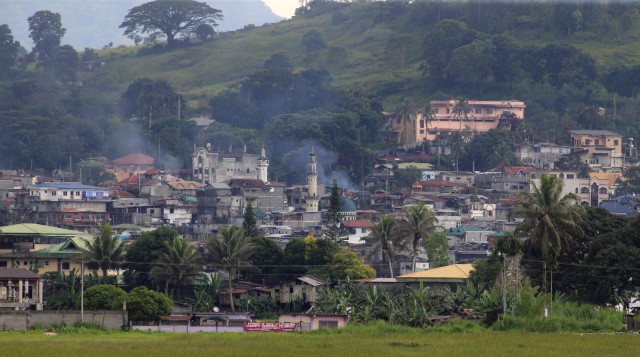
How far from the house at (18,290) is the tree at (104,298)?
2.71m

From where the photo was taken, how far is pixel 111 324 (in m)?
83.1

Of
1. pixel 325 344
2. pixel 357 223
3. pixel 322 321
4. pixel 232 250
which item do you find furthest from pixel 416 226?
pixel 325 344

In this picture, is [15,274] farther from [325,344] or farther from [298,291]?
[325,344]

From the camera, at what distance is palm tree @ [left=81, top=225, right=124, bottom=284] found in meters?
113

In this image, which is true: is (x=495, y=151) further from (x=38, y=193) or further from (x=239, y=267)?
(x=239, y=267)

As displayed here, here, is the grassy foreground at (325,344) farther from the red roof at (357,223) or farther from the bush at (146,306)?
the red roof at (357,223)

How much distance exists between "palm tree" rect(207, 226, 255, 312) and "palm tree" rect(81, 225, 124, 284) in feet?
21.2

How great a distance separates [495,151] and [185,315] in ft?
361

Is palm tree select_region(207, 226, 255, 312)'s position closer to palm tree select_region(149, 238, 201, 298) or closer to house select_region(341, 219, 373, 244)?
palm tree select_region(149, 238, 201, 298)

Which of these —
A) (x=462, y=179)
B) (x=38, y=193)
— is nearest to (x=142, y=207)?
(x=38, y=193)

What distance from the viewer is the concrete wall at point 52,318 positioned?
80500mm

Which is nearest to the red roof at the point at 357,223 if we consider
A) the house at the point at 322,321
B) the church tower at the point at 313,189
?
the church tower at the point at 313,189

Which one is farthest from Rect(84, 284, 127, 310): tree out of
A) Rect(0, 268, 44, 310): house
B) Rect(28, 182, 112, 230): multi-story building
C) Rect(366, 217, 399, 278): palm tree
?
Rect(28, 182, 112, 230): multi-story building

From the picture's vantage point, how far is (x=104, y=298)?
304 feet
